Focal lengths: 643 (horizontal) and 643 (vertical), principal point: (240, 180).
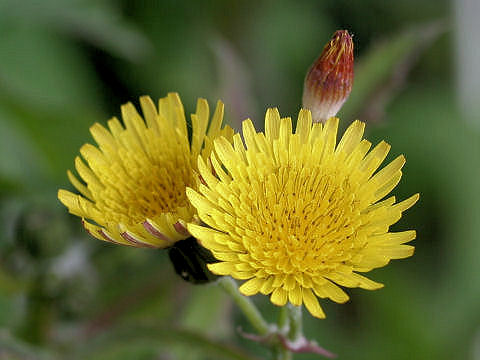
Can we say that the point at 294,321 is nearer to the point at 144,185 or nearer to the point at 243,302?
the point at 243,302

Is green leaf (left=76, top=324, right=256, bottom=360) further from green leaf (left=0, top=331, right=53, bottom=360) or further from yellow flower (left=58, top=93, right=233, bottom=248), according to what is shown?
yellow flower (left=58, top=93, right=233, bottom=248)

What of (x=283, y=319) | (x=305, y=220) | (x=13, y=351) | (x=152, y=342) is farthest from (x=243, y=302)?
(x=13, y=351)

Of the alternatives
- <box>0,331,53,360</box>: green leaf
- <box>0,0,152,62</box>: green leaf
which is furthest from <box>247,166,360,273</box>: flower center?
<box>0,0,152,62</box>: green leaf

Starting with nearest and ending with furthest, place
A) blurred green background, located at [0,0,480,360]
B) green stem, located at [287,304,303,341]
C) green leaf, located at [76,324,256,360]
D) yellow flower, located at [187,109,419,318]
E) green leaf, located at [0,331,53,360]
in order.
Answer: yellow flower, located at [187,109,419,318], green stem, located at [287,304,303,341], green leaf, located at [76,324,256,360], green leaf, located at [0,331,53,360], blurred green background, located at [0,0,480,360]

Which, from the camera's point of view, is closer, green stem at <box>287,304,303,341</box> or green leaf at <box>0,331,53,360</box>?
green stem at <box>287,304,303,341</box>

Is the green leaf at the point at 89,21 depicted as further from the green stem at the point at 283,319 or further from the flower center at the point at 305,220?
the green stem at the point at 283,319

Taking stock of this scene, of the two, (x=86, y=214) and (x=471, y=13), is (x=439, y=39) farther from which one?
(x=86, y=214)
